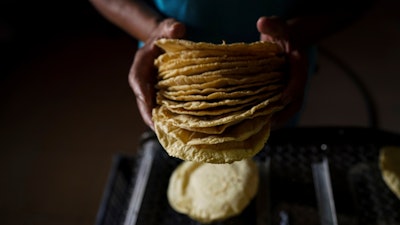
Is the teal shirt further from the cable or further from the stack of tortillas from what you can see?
the cable

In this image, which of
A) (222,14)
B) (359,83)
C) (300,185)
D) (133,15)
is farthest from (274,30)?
(359,83)

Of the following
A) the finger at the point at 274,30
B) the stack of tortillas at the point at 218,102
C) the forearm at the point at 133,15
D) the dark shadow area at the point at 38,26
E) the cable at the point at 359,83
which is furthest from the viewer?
the dark shadow area at the point at 38,26

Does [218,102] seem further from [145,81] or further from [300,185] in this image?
[300,185]

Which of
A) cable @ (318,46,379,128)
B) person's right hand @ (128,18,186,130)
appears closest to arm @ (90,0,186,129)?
person's right hand @ (128,18,186,130)

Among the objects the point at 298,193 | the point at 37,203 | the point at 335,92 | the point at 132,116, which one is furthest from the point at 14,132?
the point at 335,92

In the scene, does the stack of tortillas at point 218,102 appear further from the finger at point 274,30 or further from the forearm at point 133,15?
the forearm at point 133,15

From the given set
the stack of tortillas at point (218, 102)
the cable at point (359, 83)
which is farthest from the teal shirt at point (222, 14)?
the cable at point (359, 83)

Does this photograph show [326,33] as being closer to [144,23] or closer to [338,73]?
[144,23]
